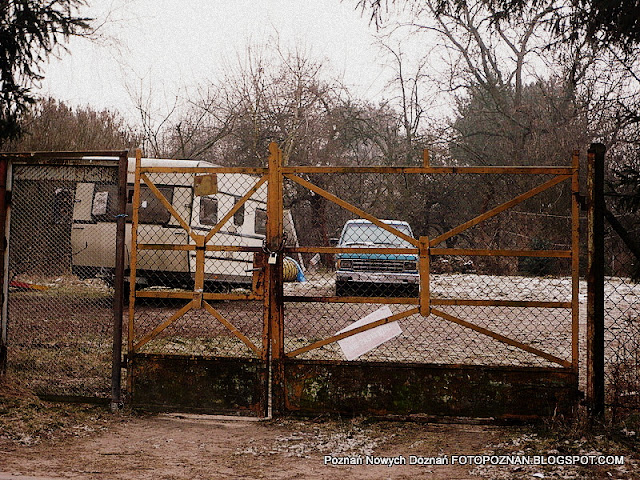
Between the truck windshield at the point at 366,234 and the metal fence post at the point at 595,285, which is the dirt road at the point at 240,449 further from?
the truck windshield at the point at 366,234

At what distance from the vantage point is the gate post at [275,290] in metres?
5.33

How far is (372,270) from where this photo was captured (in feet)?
41.4

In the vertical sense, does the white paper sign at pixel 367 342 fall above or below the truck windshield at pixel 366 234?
below

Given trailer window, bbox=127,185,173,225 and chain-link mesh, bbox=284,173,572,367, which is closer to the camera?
chain-link mesh, bbox=284,173,572,367

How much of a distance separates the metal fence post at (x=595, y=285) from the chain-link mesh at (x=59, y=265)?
4.01 meters

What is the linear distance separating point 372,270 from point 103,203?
5.41 meters

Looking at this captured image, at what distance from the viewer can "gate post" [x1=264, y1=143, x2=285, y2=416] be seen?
5328 millimetres

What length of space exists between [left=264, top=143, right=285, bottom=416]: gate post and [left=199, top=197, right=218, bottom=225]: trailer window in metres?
7.46

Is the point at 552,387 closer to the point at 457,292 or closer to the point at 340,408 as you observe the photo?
the point at 340,408

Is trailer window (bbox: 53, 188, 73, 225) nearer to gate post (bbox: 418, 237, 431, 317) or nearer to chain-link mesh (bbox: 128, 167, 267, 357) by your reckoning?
chain-link mesh (bbox: 128, 167, 267, 357)

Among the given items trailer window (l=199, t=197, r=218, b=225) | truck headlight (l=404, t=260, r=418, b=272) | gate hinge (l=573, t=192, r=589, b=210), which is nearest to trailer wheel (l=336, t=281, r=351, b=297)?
truck headlight (l=404, t=260, r=418, b=272)

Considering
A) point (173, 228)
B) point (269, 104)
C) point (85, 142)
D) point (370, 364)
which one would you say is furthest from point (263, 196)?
point (269, 104)

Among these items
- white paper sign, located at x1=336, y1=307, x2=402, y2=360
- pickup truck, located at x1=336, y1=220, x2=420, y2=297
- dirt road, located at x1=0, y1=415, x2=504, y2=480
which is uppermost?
pickup truck, located at x1=336, y1=220, x2=420, y2=297

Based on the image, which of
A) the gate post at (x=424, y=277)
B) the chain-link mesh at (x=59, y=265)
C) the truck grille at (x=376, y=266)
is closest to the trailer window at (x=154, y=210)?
the chain-link mesh at (x=59, y=265)
